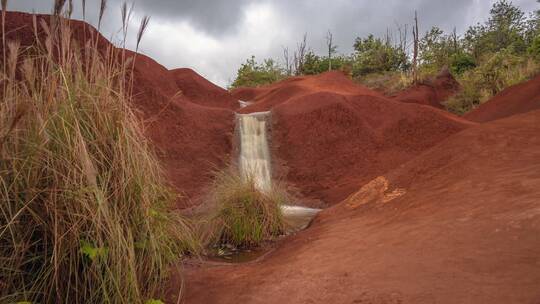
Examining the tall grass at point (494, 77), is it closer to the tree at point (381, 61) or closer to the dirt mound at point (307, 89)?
the dirt mound at point (307, 89)

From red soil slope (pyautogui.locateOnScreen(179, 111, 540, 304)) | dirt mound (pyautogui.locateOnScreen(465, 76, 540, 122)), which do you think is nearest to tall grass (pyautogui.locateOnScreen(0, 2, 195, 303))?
red soil slope (pyautogui.locateOnScreen(179, 111, 540, 304))

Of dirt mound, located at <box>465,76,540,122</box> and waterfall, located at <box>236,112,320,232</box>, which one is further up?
dirt mound, located at <box>465,76,540,122</box>

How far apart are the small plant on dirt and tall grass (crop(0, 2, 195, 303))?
9.76ft

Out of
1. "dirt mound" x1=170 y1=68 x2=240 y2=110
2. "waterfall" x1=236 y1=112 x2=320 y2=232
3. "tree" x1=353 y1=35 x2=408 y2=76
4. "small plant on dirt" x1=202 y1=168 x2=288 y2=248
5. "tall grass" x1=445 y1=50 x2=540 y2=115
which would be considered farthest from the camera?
"tree" x1=353 y1=35 x2=408 y2=76

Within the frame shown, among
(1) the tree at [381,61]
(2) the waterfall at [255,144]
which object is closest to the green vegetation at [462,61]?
(1) the tree at [381,61]

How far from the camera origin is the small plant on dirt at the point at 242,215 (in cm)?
558

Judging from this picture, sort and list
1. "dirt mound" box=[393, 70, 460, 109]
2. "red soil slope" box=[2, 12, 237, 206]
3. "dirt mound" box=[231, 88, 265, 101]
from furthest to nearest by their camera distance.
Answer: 1. "dirt mound" box=[231, 88, 265, 101]
2. "dirt mound" box=[393, 70, 460, 109]
3. "red soil slope" box=[2, 12, 237, 206]

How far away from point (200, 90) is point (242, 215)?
11.6 meters

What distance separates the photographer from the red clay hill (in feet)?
38.7

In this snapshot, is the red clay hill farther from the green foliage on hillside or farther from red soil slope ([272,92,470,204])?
the green foliage on hillside

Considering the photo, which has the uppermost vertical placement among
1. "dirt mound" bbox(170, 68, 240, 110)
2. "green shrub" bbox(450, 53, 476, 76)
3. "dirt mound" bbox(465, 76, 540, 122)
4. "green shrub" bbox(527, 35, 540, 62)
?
"green shrub" bbox(450, 53, 476, 76)

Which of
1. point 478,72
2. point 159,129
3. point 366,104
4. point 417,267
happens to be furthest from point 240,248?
point 478,72

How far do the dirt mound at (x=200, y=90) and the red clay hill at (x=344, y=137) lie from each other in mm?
3710

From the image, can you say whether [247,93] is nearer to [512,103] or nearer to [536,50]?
[512,103]
